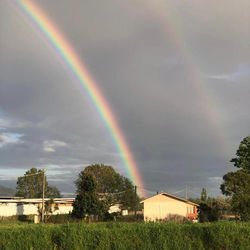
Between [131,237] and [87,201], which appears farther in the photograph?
[87,201]

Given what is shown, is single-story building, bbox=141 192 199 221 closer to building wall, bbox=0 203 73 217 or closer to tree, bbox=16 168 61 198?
building wall, bbox=0 203 73 217

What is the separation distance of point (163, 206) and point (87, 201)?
22.5 m

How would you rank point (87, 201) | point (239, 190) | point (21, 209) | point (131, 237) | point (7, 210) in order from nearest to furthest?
point (131, 237) → point (239, 190) → point (87, 201) → point (7, 210) → point (21, 209)

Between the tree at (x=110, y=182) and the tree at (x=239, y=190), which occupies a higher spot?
the tree at (x=110, y=182)

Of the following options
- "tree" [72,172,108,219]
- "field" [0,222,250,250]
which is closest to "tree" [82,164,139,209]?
"tree" [72,172,108,219]

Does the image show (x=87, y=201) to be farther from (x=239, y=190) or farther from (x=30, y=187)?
(x=30, y=187)

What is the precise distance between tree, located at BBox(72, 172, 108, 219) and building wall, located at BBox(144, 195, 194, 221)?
18.4 meters

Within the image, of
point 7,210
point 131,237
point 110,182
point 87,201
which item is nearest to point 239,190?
point 87,201

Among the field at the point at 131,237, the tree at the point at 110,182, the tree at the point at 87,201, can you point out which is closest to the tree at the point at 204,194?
the tree at the point at 110,182

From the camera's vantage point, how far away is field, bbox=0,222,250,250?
33.3 ft

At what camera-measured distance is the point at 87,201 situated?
142 feet

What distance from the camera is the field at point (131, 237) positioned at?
400 inches

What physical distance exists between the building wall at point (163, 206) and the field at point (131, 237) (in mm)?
52080

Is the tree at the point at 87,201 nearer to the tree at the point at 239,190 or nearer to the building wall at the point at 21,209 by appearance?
the tree at the point at 239,190
